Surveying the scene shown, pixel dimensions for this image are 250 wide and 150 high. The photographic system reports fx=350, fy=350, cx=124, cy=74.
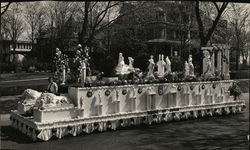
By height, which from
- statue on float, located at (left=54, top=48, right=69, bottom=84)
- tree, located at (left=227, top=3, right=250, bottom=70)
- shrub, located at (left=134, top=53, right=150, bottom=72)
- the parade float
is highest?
tree, located at (left=227, top=3, right=250, bottom=70)

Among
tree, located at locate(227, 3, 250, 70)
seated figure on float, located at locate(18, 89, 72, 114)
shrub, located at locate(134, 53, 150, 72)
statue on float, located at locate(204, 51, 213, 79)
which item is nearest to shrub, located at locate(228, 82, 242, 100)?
statue on float, located at locate(204, 51, 213, 79)

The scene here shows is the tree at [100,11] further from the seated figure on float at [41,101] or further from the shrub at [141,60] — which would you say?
the shrub at [141,60]

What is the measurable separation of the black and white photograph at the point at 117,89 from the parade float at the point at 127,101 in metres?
0.02

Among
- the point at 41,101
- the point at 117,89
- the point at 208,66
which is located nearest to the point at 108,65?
the point at 208,66

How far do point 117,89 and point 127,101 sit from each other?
0.44 m

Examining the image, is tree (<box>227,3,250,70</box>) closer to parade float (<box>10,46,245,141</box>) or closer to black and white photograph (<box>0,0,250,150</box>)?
black and white photograph (<box>0,0,250,150</box>)

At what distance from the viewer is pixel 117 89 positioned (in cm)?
873

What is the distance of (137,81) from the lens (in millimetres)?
9172

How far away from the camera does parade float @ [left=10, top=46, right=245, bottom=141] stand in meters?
7.48

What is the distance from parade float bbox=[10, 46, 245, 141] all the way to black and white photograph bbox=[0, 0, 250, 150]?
24 mm

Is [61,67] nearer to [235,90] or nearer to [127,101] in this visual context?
[127,101]

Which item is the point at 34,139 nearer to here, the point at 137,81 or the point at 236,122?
the point at 137,81

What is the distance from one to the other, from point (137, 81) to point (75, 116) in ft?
6.90

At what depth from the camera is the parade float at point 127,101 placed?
748cm
